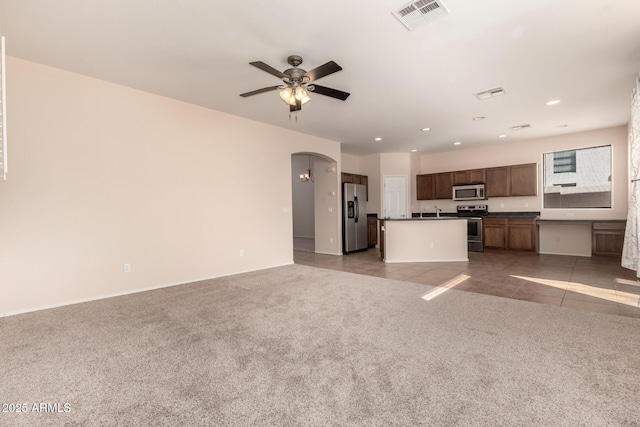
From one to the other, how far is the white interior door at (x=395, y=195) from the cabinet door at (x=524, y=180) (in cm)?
270

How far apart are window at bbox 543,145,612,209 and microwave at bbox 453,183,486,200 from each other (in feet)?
4.49

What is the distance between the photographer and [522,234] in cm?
707

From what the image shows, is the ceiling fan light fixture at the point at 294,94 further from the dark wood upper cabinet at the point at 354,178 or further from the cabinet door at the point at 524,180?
the cabinet door at the point at 524,180

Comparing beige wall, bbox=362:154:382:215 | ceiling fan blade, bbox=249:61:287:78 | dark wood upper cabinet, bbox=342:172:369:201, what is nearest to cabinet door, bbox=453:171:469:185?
beige wall, bbox=362:154:382:215

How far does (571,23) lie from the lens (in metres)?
2.68

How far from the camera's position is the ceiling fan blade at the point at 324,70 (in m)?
2.71

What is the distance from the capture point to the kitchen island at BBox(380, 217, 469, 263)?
20.4ft

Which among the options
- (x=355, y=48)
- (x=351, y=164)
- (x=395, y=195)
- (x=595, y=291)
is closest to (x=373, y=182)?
(x=395, y=195)

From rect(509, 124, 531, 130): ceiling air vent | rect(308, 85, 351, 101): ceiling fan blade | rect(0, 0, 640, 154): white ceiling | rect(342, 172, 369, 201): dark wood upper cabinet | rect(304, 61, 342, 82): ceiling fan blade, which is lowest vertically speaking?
rect(342, 172, 369, 201): dark wood upper cabinet

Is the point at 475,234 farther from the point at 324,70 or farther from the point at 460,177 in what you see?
the point at 324,70

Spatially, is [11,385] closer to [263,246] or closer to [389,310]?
[389,310]

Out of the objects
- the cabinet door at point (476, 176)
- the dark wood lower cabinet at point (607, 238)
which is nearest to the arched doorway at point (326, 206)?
the cabinet door at point (476, 176)

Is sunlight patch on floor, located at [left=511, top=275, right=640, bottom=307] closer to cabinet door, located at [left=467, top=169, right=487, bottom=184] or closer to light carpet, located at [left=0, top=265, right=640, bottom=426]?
light carpet, located at [left=0, top=265, right=640, bottom=426]

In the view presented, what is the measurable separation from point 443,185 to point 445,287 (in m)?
4.97
